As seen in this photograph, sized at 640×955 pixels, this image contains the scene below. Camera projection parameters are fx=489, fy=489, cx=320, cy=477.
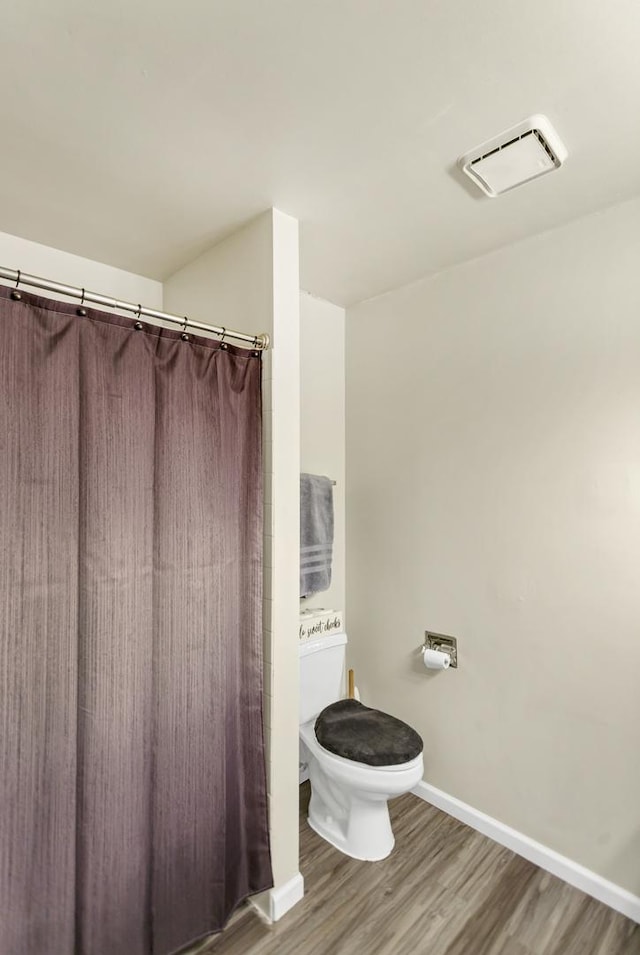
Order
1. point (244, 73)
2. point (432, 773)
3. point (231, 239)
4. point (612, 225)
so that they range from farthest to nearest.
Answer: point (432, 773) → point (231, 239) → point (612, 225) → point (244, 73)

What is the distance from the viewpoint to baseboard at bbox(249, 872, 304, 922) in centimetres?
162

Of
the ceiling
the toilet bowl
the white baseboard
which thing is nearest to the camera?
the ceiling

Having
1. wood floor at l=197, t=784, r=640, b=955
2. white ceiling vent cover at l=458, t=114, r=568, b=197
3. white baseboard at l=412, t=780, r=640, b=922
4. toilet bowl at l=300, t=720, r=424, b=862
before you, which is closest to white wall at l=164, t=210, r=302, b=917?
wood floor at l=197, t=784, r=640, b=955

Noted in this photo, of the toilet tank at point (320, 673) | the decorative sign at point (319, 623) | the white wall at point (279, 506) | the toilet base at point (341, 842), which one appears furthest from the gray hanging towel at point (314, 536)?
the toilet base at point (341, 842)

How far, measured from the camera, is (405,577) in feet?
7.68

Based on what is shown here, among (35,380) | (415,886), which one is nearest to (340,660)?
(415,886)

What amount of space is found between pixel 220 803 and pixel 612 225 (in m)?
2.33

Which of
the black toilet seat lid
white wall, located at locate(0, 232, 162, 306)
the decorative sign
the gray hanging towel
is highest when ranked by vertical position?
white wall, located at locate(0, 232, 162, 306)

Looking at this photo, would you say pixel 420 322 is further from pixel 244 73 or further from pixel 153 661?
pixel 153 661

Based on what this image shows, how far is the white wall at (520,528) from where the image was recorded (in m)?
1.69

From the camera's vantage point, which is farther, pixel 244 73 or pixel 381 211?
pixel 381 211

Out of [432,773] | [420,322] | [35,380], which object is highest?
[420,322]

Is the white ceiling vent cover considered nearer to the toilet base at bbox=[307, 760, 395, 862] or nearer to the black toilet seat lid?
the black toilet seat lid

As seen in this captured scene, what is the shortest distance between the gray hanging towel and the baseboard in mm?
1025
